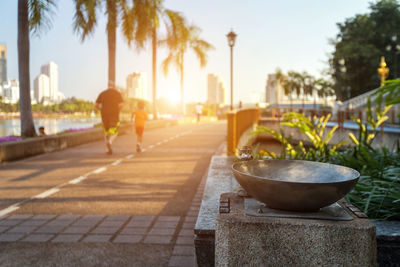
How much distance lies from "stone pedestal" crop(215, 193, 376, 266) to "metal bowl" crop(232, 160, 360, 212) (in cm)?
10

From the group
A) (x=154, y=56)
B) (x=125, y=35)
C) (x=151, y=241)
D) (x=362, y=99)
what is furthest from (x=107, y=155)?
(x=362, y=99)

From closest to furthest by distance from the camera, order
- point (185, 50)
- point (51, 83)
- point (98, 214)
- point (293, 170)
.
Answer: point (293, 170)
point (98, 214)
point (51, 83)
point (185, 50)

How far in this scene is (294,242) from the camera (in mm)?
1708

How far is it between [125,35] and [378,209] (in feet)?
70.2

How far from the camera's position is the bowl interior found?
2064mm

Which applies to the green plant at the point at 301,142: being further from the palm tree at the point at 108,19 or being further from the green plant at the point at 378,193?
the palm tree at the point at 108,19

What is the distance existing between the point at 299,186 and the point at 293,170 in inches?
18.6

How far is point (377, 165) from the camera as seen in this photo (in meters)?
3.75

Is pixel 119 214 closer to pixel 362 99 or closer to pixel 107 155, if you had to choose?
pixel 107 155

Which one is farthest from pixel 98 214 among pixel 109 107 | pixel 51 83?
pixel 51 83

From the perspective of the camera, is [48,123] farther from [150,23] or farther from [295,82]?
[295,82]

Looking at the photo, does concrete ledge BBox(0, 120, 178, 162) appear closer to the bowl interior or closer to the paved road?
the paved road

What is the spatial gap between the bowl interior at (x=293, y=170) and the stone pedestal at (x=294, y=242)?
35cm

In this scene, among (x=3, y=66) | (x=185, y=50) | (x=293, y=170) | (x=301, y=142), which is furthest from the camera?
(x=185, y=50)
